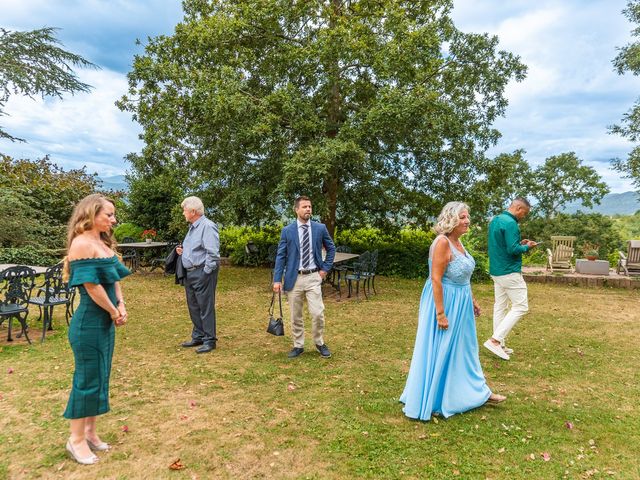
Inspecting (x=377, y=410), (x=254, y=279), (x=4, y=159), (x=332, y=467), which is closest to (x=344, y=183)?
(x=254, y=279)

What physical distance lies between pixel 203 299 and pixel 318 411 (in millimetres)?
2345

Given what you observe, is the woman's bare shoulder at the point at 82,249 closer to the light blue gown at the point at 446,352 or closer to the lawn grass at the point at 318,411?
the lawn grass at the point at 318,411

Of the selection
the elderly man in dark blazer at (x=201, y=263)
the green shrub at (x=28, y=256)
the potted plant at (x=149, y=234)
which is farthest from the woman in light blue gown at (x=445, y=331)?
the green shrub at (x=28, y=256)

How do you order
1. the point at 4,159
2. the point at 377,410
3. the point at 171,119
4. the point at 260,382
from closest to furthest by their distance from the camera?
the point at 377,410
the point at 260,382
the point at 171,119
the point at 4,159

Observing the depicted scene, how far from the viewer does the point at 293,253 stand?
17.4 feet

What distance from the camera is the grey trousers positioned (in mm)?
5598

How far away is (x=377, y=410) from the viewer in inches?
159

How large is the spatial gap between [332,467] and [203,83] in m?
9.00

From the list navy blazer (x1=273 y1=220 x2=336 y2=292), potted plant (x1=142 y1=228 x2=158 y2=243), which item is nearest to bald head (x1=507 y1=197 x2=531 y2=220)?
navy blazer (x1=273 y1=220 x2=336 y2=292)

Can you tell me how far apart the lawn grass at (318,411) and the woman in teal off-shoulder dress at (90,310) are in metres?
0.41

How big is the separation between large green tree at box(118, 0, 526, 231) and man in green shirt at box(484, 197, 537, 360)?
Answer: 4.27 meters

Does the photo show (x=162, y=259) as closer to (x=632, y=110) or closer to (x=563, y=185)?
(x=632, y=110)

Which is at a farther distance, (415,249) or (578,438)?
(415,249)

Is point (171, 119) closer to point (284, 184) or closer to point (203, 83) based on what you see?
point (203, 83)
